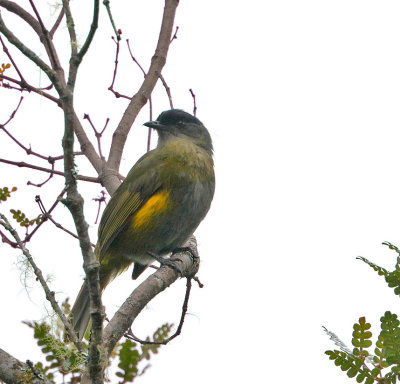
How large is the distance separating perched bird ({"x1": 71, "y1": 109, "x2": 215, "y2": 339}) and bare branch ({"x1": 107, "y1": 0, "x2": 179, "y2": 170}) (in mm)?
272

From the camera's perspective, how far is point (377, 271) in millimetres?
1555

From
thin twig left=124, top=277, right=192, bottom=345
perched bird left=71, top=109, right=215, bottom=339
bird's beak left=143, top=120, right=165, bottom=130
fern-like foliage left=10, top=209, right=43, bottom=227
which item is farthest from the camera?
→ bird's beak left=143, top=120, right=165, bottom=130

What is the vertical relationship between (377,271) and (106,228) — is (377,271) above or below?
below

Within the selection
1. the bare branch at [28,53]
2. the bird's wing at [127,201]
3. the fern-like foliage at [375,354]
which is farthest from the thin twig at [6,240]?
the fern-like foliage at [375,354]

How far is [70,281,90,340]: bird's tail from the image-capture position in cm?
417

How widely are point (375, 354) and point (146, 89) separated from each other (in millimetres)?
3654

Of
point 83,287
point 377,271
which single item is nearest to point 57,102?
point 83,287

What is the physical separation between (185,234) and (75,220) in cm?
298

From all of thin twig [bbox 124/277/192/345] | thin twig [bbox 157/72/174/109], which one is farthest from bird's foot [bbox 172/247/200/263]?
thin twig [bbox 157/72/174/109]

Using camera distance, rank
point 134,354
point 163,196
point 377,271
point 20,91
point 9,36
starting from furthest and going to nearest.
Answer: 1. point 163,196
2. point 20,91
3. point 9,36
4. point 134,354
5. point 377,271

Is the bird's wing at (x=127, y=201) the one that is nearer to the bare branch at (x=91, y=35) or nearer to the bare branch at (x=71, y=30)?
the bare branch at (x=71, y=30)

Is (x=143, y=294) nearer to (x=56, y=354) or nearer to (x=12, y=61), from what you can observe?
(x=56, y=354)

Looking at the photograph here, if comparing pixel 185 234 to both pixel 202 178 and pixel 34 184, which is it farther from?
pixel 34 184

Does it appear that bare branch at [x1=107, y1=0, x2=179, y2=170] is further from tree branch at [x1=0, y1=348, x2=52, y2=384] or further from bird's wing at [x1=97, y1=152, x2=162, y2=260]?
tree branch at [x1=0, y1=348, x2=52, y2=384]
